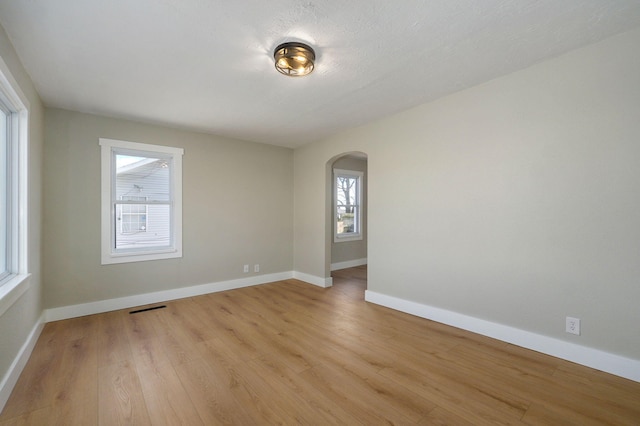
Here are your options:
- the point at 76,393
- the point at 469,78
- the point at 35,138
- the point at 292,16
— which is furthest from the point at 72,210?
the point at 469,78

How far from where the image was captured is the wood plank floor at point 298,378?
1756 mm

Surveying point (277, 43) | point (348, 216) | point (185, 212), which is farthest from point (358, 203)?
point (277, 43)

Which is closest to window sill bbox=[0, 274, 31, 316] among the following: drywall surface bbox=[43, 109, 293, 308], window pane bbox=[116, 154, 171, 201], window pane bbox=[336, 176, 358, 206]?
drywall surface bbox=[43, 109, 293, 308]

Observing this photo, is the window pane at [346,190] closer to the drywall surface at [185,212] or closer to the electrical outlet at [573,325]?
the drywall surface at [185,212]

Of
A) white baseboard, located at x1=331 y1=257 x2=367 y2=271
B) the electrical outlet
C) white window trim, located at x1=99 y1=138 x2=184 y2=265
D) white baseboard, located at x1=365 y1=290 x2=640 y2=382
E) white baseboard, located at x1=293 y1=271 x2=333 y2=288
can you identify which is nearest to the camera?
white baseboard, located at x1=365 y1=290 x2=640 y2=382

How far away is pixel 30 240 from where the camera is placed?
2.60 metres

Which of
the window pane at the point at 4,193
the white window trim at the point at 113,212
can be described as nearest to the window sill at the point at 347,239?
the white window trim at the point at 113,212

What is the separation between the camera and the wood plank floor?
1.76m

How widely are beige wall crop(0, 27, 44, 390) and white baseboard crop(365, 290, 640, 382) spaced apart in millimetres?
3609

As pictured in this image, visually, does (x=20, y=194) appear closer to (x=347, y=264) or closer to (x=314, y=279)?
(x=314, y=279)

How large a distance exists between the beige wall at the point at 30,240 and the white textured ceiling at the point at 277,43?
0.47 ft

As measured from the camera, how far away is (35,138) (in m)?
2.82

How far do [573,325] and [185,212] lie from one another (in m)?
4.66

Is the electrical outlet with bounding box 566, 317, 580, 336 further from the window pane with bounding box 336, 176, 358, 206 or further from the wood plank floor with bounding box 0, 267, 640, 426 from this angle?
the window pane with bounding box 336, 176, 358, 206
